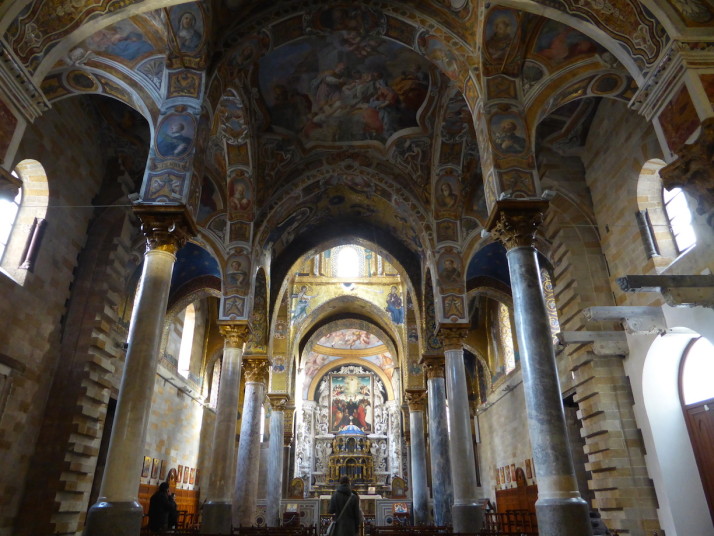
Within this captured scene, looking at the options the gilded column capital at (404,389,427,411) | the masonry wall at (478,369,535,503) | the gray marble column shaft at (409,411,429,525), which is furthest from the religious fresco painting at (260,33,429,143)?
the gray marble column shaft at (409,411,429,525)

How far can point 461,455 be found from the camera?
1186cm

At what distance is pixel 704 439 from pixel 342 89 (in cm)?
1071

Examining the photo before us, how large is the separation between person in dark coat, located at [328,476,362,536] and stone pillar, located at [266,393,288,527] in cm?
1211

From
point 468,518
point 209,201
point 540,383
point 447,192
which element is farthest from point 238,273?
point 540,383

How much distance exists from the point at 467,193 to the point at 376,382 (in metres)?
23.5

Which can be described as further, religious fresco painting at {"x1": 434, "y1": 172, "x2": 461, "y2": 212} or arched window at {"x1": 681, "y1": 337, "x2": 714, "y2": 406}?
religious fresco painting at {"x1": 434, "y1": 172, "x2": 461, "y2": 212}

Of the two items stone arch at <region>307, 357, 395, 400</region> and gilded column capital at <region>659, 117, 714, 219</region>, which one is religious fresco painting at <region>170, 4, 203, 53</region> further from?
stone arch at <region>307, 357, 395, 400</region>

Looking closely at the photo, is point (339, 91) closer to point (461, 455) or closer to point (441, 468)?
point (461, 455)

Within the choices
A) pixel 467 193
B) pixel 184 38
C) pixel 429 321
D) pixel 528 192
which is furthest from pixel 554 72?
pixel 429 321

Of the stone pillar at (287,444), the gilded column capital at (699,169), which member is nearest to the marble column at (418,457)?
the stone pillar at (287,444)

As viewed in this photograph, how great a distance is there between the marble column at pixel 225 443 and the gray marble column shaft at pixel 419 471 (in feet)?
31.8

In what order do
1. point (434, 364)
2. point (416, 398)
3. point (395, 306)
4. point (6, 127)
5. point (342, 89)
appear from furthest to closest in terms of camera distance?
point (395, 306), point (416, 398), point (434, 364), point (342, 89), point (6, 127)

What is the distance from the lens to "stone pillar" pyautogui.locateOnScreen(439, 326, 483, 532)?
36.9 ft

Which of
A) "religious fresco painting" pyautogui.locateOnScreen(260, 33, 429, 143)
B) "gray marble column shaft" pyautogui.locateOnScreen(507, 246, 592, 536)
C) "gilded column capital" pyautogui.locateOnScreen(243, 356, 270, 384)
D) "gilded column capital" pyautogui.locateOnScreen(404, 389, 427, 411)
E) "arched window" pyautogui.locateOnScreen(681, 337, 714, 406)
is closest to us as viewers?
"gray marble column shaft" pyautogui.locateOnScreen(507, 246, 592, 536)
